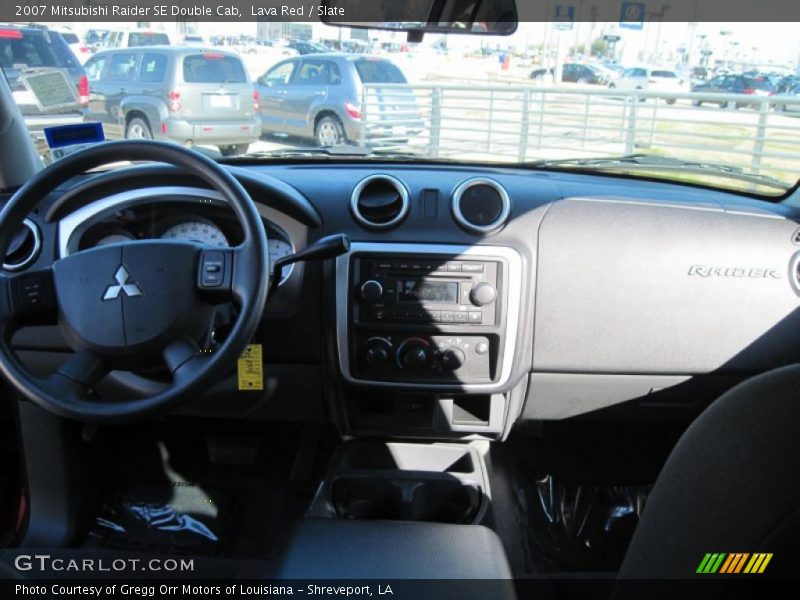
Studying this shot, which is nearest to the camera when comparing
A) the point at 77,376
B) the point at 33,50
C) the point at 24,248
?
the point at 77,376

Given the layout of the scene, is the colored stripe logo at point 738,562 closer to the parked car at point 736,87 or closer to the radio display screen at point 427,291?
the radio display screen at point 427,291

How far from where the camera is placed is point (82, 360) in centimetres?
171

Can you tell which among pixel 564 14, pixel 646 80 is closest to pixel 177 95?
pixel 564 14

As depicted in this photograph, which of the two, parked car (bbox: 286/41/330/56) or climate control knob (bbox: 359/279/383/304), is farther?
parked car (bbox: 286/41/330/56)

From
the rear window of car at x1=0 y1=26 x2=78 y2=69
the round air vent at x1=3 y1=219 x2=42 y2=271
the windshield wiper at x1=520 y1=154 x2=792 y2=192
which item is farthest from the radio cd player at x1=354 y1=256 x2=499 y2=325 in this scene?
the rear window of car at x1=0 y1=26 x2=78 y2=69

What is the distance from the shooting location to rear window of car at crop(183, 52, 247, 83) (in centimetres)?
318

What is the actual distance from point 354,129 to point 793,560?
9.10 feet

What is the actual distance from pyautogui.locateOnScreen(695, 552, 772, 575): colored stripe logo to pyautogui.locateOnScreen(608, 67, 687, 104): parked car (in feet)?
23.9

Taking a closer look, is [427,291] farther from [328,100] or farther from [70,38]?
[70,38]

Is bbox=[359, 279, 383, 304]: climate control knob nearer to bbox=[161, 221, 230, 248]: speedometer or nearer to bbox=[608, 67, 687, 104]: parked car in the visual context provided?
bbox=[161, 221, 230, 248]: speedometer

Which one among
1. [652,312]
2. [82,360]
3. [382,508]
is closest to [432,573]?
[382,508]

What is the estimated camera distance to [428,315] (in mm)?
2363

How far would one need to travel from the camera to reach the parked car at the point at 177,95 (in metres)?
2.95

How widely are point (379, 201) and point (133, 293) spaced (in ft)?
3.00
